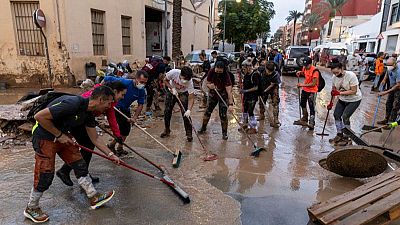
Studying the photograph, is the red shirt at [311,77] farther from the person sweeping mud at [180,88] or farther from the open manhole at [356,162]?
the open manhole at [356,162]

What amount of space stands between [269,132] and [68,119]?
16.2 feet

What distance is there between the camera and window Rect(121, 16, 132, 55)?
15.3 m

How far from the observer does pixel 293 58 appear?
20.1 metres

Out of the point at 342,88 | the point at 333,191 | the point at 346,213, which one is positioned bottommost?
the point at 333,191

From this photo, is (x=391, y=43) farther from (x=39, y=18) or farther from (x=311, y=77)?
(x=39, y=18)

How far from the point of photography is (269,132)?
7.19 metres

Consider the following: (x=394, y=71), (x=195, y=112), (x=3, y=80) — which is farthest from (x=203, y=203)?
(x=3, y=80)

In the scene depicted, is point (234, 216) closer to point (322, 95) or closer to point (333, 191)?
point (333, 191)

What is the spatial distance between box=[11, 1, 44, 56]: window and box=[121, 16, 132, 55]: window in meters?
4.37

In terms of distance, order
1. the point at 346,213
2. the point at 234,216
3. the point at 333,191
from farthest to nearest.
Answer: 1. the point at 333,191
2. the point at 234,216
3. the point at 346,213

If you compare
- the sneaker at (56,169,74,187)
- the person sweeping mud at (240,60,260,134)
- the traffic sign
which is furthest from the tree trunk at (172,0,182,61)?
the sneaker at (56,169,74,187)

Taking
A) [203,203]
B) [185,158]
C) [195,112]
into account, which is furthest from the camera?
[195,112]

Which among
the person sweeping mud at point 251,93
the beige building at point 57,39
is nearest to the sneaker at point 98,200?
the person sweeping mud at point 251,93

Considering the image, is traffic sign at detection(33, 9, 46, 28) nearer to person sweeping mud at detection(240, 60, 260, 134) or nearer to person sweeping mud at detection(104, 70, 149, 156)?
person sweeping mud at detection(104, 70, 149, 156)
